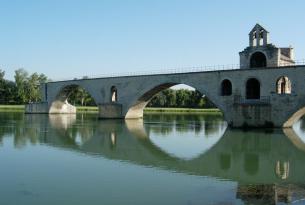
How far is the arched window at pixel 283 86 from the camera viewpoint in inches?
1584

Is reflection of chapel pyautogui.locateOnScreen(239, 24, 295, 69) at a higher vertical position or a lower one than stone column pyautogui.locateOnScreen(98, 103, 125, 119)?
higher

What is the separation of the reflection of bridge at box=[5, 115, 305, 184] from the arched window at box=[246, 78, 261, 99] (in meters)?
7.26

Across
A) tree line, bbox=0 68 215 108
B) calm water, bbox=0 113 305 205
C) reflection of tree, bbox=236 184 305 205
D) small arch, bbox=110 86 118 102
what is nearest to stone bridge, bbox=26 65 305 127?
small arch, bbox=110 86 118 102

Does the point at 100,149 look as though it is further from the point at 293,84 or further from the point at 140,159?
the point at 293,84

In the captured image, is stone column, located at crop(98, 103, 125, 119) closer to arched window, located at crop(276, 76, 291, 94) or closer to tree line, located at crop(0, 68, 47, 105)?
arched window, located at crop(276, 76, 291, 94)

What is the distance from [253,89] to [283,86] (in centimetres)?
289

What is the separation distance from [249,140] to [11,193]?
2105 cm

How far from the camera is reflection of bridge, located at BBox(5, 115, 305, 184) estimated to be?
59.7 ft

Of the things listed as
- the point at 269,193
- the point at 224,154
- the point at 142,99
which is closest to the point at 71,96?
the point at 142,99

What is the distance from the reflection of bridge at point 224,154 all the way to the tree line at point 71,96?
217 feet

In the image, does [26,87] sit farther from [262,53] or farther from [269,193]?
[269,193]

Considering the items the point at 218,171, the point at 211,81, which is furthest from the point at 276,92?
the point at 218,171

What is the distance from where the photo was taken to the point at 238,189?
14.6m

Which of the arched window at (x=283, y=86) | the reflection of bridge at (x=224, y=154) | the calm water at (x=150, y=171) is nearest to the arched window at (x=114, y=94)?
the reflection of bridge at (x=224, y=154)
